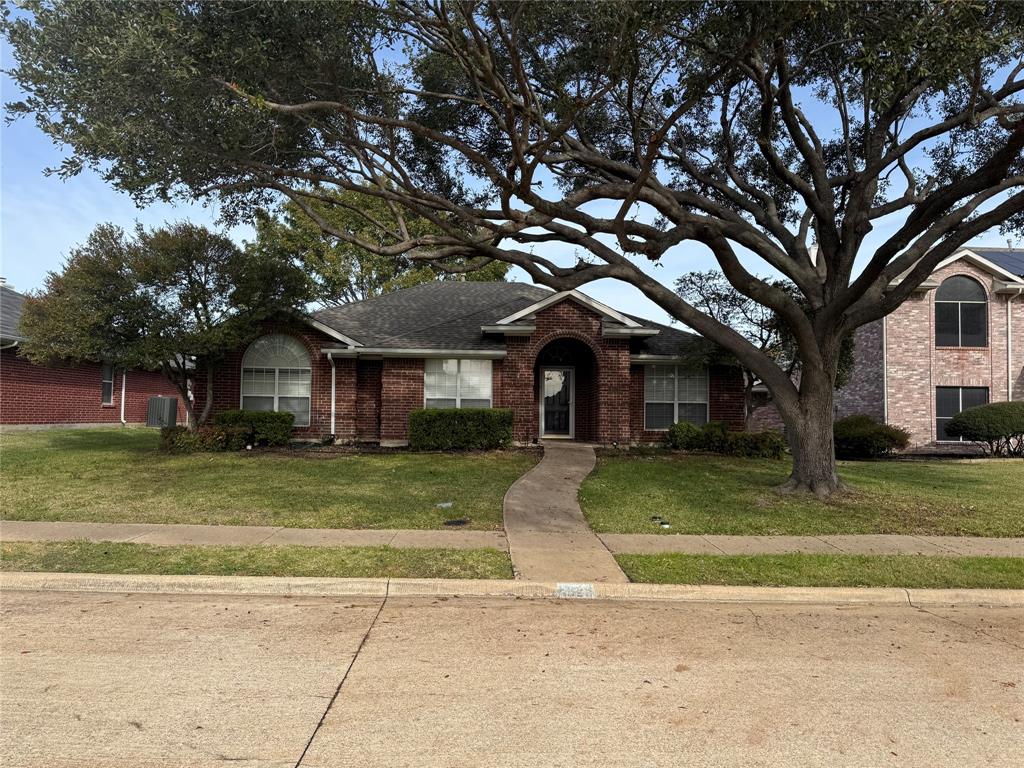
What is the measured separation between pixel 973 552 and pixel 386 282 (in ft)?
101

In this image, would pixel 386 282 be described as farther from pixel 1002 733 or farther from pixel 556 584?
pixel 1002 733

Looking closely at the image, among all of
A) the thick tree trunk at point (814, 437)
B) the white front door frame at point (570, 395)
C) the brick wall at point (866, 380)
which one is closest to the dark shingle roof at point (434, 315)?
the white front door frame at point (570, 395)

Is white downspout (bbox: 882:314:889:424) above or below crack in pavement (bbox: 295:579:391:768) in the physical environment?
above

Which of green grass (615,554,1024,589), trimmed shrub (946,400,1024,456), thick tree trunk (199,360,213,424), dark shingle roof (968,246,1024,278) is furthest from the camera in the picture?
dark shingle roof (968,246,1024,278)

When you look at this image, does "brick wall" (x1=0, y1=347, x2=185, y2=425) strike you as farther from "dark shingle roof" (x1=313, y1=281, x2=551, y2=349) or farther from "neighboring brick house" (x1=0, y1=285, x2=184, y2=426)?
"dark shingle roof" (x1=313, y1=281, x2=551, y2=349)

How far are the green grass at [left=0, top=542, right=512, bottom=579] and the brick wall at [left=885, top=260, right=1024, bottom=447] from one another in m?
19.2

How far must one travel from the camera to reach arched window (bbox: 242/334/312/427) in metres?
17.7

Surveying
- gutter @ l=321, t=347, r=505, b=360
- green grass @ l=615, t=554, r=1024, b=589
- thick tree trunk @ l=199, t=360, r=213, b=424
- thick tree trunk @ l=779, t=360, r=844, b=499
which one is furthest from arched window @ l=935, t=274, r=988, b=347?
thick tree trunk @ l=199, t=360, r=213, b=424

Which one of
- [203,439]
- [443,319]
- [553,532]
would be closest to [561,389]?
[443,319]

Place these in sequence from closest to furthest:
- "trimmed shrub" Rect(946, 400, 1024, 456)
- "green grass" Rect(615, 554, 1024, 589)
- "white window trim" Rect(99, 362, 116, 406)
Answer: "green grass" Rect(615, 554, 1024, 589) < "trimmed shrub" Rect(946, 400, 1024, 456) < "white window trim" Rect(99, 362, 116, 406)

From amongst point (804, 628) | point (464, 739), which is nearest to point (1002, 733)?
point (804, 628)

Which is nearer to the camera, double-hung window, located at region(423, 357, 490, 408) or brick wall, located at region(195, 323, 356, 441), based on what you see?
brick wall, located at region(195, 323, 356, 441)

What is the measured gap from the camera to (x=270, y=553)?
23.4 feet

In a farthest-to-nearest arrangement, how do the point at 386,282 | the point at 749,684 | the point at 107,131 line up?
the point at 386,282 → the point at 107,131 → the point at 749,684
